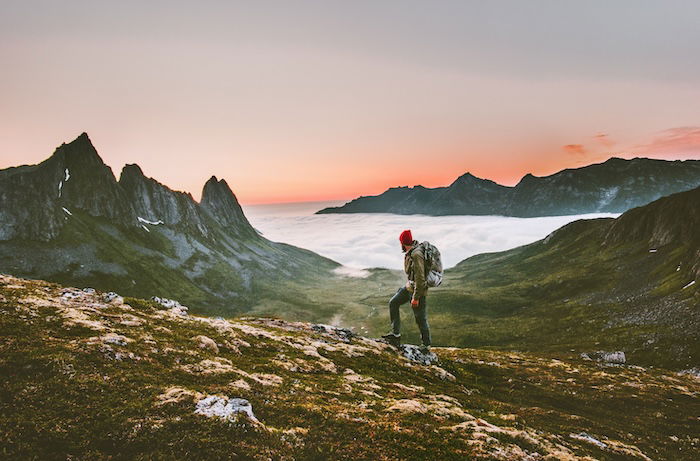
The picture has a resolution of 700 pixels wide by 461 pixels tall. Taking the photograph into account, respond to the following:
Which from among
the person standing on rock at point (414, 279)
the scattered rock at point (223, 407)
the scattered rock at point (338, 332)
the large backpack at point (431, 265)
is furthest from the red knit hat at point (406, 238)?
the scattered rock at point (223, 407)

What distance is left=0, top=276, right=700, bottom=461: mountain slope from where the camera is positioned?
36.2 ft

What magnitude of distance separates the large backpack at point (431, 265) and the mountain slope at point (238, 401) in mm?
6936

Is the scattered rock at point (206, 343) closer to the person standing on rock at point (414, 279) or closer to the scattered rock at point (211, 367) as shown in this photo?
the scattered rock at point (211, 367)

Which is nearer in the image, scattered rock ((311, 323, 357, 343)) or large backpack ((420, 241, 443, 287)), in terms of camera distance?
large backpack ((420, 241, 443, 287))

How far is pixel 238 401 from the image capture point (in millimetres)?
13703

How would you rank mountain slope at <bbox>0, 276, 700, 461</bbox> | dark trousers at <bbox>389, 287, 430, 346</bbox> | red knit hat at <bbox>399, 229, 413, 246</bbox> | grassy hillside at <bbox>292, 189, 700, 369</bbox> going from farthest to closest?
grassy hillside at <bbox>292, 189, 700, 369</bbox> → dark trousers at <bbox>389, 287, 430, 346</bbox> → red knit hat at <bbox>399, 229, 413, 246</bbox> → mountain slope at <bbox>0, 276, 700, 461</bbox>

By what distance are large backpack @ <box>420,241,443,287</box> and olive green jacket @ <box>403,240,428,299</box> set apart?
489 mm

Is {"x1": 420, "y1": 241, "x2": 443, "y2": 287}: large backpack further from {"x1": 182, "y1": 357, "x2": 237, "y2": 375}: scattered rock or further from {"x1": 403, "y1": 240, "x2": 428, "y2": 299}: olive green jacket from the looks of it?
{"x1": 182, "y1": 357, "x2": 237, "y2": 375}: scattered rock

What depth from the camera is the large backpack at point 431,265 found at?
23984 mm

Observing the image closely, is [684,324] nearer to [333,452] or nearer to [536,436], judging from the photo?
[536,436]

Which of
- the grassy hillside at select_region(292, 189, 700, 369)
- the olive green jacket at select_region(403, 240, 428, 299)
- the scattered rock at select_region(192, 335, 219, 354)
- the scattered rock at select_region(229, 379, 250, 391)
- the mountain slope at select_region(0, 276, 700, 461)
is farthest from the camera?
the grassy hillside at select_region(292, 189, 700, 369)

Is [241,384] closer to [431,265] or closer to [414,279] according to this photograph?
[414,279]

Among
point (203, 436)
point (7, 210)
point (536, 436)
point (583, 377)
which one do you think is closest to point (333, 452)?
point (203, 436)

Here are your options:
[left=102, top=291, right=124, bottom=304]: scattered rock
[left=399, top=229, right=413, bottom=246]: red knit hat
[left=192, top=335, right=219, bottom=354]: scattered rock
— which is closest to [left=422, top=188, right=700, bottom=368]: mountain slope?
[left=399, top=229, right=413, bottom=246]: red knit hat
